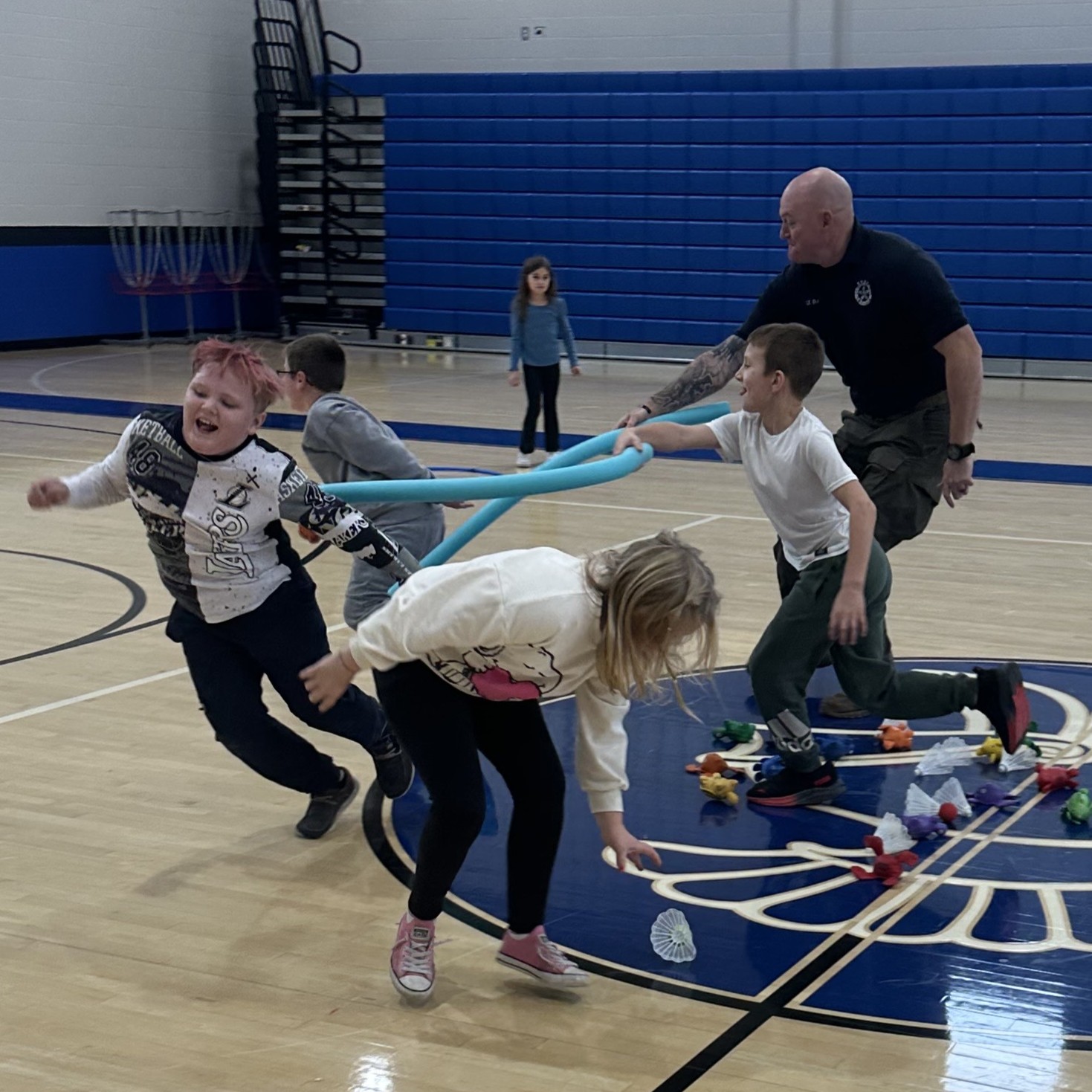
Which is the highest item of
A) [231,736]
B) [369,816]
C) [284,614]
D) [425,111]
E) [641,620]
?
[425,111]

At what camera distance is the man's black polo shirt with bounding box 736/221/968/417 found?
484cm

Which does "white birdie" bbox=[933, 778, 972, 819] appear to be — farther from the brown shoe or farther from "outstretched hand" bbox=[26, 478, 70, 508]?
"outstretched hand" bbox=[26, 478, 70, 508]

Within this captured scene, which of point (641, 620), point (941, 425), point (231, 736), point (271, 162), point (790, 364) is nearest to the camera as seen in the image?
point (641, 620)

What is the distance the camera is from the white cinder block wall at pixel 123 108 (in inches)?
664

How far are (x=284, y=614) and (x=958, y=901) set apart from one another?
170 centimetres

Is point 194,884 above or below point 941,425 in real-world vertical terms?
below

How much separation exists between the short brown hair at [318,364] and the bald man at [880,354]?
93 cm

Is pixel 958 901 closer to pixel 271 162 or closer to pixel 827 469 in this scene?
pixel 827 469

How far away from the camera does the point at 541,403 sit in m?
11.0

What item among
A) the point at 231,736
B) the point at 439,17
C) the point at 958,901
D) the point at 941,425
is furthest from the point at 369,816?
the point at 439,17

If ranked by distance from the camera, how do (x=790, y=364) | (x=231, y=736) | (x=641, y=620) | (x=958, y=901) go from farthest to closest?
(x=790, y=364), (x=231, y=736), (x=958, y=901), (x=641, y=620)

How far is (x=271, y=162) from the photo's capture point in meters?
19.2

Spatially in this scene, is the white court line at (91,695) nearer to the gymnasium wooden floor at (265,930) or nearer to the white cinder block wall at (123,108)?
the gymnasium wooden floor at (265,930)

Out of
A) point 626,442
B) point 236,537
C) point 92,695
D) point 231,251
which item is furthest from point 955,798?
point 231,251
